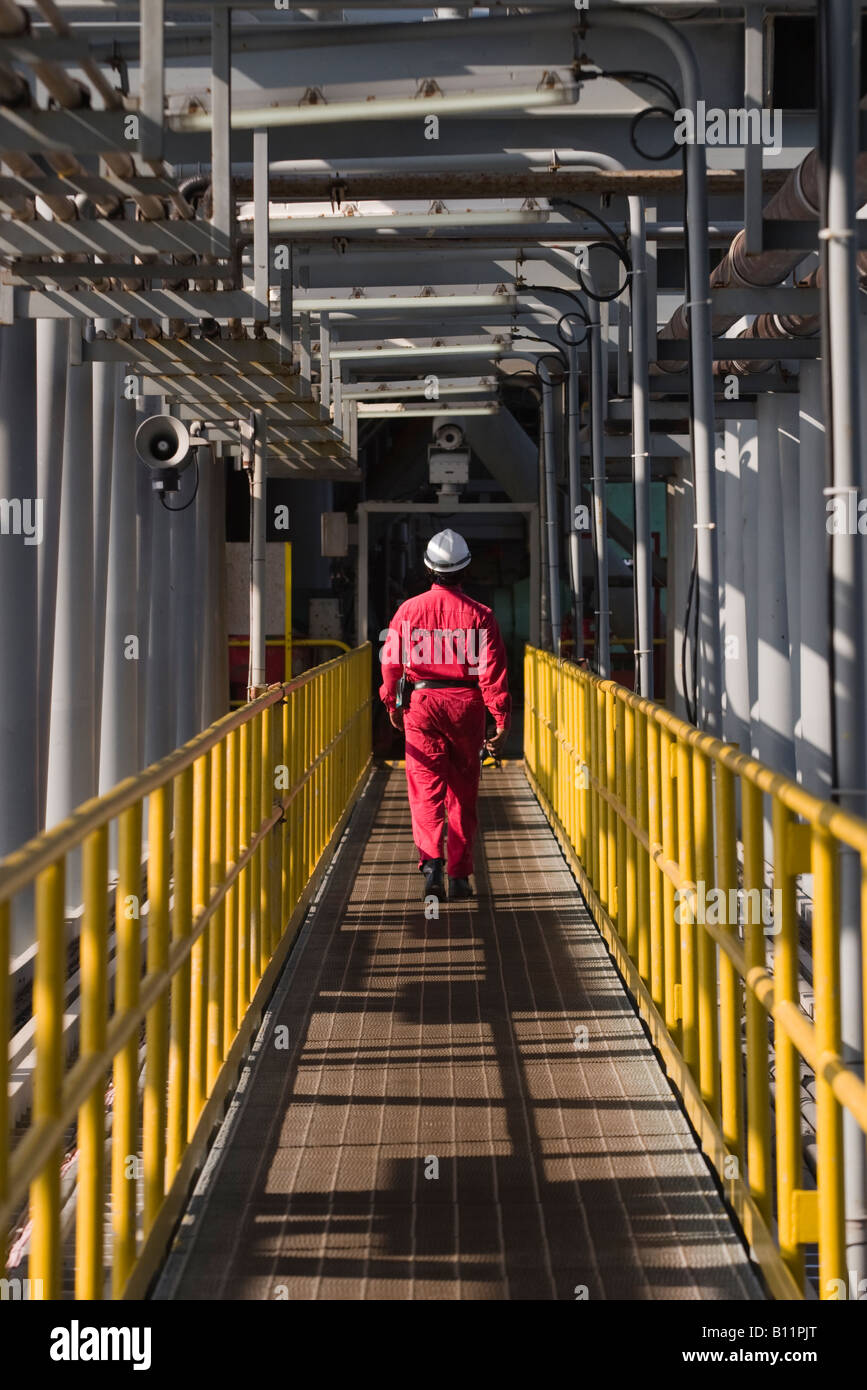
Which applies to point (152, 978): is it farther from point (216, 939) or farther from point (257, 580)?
point (257, 580)

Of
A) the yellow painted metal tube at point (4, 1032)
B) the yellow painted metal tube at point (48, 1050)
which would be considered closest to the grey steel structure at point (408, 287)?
the yellow painted metal tube at point (48, 1050)

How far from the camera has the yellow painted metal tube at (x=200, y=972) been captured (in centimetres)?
451

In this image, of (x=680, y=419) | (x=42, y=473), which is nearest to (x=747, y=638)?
(x=680, y=419)

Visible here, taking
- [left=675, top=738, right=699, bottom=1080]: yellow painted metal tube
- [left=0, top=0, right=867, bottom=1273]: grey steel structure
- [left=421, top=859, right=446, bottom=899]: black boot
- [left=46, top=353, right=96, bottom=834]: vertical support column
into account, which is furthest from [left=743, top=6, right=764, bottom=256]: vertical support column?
[left=46, top=353, right=96, bottom=834]: vertical support column

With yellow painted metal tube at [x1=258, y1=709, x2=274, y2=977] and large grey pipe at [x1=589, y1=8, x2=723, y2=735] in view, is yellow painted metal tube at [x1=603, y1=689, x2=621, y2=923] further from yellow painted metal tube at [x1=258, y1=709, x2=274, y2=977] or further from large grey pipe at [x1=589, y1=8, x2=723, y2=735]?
yellow painted metal tube at [x1=258, y1=709, x2=274, y2=977]

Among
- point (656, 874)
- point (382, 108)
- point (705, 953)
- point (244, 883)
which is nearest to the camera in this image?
point (705, 953)

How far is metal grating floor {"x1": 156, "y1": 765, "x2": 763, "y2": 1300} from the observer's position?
3.83m

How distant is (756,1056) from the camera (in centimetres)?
385

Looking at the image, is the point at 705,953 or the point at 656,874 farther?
the point at 656,874

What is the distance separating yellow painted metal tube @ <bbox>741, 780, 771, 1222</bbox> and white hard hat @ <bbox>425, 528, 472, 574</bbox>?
4.61 m

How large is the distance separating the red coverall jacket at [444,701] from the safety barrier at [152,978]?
888 millimetres

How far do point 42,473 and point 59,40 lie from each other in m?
4.73

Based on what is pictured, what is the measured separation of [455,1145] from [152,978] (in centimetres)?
139

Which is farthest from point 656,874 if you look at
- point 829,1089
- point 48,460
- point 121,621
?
point 121,621
